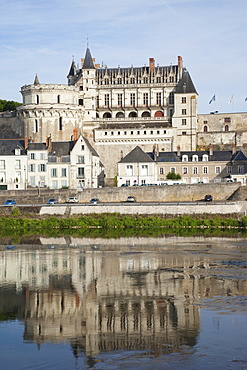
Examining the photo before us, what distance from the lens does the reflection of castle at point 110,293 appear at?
16.8 metres

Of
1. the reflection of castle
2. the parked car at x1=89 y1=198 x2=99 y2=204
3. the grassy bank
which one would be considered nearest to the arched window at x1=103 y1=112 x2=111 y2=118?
the parked car at x1=89 y1=198 x2=99 y2=204

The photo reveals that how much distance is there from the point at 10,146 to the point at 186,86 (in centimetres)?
2330

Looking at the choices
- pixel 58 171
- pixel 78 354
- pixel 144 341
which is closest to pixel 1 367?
pixel 78 354

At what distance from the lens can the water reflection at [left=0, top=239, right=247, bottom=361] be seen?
16.8m

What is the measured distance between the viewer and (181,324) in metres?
17.7

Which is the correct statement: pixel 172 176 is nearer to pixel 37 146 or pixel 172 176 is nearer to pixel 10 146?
pixel 37 146

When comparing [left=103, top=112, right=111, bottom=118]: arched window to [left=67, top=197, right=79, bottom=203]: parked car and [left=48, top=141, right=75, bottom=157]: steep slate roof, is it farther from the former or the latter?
[left=67, top=197, right=79, bottom=203]: parked car

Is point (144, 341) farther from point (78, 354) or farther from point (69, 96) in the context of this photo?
point (69, 96)

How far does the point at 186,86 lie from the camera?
235ft

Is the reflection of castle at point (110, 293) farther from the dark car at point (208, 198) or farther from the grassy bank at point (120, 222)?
the dark car at point (208, 198)

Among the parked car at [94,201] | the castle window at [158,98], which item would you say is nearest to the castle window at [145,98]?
the castle window at [158,98]

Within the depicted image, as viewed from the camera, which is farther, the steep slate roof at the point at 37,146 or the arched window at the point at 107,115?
the arched window at the point at 107,115

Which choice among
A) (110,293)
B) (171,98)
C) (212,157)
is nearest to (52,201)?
(212,157)

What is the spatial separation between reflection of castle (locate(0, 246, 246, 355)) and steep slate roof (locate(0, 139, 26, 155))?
26361mm
